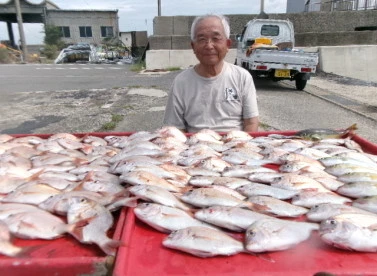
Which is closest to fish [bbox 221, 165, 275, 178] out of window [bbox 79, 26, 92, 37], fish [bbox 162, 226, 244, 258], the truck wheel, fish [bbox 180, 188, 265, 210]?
fish [bbox 180, 188, 265, 210]

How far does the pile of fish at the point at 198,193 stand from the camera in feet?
4.47

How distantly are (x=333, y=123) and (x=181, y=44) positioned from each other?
13.2m

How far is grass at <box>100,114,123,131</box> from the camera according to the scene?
7.07m

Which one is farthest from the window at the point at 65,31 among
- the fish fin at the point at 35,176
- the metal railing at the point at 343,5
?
the fish fin at the point at 35,176

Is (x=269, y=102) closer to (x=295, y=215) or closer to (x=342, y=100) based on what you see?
(x=342, y=100)

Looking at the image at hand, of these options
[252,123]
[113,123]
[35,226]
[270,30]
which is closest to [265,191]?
[35,226]

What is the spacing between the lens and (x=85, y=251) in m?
1.33

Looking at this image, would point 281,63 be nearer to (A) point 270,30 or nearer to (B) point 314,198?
(A) point 270,30

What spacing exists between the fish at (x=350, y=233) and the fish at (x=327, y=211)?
99mm

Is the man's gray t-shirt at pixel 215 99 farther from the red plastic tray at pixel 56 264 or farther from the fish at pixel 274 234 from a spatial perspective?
the red plastic tray at pixel 56 264

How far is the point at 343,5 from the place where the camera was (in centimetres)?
2480

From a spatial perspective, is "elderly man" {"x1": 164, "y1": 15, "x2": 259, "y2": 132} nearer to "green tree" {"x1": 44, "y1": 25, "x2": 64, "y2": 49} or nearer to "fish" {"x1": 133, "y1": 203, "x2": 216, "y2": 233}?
"fish" {"x1": 133, "y1": 203, "x2": 216, "y2": 233}

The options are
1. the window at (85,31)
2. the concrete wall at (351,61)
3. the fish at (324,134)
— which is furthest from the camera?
the window at (85,31)

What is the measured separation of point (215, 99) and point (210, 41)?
622 mm
